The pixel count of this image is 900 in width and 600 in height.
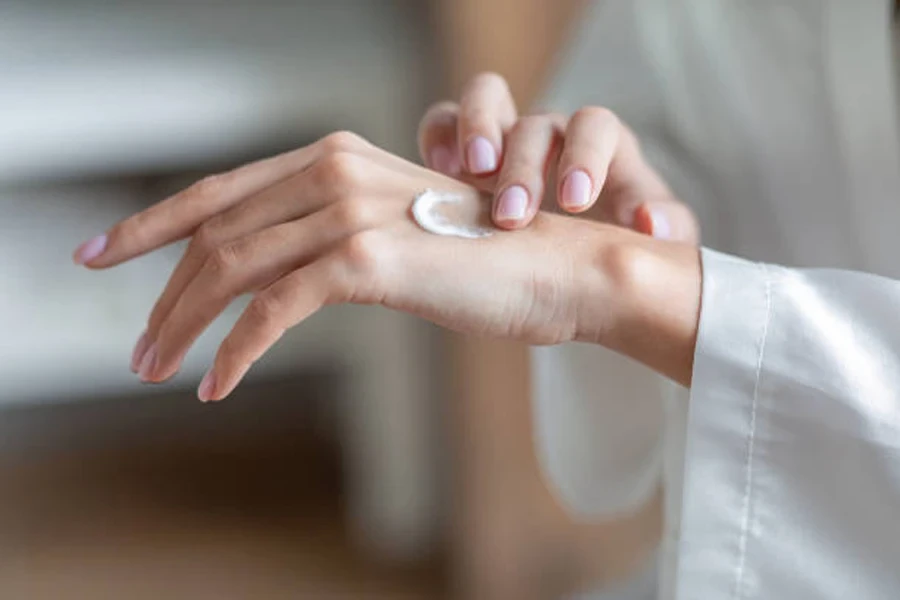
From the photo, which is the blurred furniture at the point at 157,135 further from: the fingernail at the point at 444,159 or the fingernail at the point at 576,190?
the fingernail at the point at 576,190

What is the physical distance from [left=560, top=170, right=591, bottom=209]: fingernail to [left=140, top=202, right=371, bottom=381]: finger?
0.12m

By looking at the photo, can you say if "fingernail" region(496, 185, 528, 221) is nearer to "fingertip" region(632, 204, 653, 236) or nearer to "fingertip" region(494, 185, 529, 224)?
"fingertip" region(494, 185, 529, 224)

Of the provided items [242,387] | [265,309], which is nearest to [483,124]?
[265,309]

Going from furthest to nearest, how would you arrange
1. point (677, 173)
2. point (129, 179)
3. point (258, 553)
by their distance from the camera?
1. point (258, 553)
2. point (129, 179)
3. point (677, 173)

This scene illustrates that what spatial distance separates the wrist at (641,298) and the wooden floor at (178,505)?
126 centimetres

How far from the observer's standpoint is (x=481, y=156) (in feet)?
2.38

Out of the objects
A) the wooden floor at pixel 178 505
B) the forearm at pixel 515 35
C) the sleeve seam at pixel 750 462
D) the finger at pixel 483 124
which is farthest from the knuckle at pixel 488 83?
the wooden floor at pixel 178 505

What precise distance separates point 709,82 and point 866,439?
50cm

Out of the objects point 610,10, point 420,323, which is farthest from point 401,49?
point 610,10

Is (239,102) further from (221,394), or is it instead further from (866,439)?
(866,439)

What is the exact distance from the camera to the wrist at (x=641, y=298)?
64 cm

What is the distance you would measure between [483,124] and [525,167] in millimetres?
75

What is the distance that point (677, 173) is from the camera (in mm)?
1026

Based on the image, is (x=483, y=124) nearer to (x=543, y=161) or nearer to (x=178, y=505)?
(x=543, y=161)
